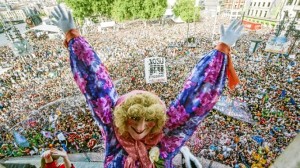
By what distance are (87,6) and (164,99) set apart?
1781 centimetres

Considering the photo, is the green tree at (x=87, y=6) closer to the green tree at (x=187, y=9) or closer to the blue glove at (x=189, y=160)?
the green tree at (x=187, y=9)

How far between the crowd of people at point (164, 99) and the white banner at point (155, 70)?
4.01 feet

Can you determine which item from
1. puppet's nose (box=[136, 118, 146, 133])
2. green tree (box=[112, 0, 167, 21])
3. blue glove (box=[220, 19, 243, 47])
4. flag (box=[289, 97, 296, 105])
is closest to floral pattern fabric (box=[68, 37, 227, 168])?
blue glove (box=[220, 19, 243, 47])

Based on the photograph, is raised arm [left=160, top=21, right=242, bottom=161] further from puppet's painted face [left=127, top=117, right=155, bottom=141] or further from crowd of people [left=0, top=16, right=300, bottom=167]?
crowd of people [left=0, top=16, right=300, bottom=167]

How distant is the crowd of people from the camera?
296 inches

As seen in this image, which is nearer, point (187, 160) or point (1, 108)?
point (187, 160)

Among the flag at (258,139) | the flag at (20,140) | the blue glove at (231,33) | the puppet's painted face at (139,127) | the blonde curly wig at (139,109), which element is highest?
the blue glove at (231,33)

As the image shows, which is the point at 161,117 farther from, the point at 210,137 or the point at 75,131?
the point at 75,131

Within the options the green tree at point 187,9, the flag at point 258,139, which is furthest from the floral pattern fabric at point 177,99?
the green tree at point 187,9

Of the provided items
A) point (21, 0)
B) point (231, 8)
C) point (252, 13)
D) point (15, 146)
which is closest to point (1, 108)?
point (15, 146)

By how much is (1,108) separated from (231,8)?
4237 centimetres

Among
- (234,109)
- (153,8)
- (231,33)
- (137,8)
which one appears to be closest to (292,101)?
(234,109)

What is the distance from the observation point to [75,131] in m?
8.53

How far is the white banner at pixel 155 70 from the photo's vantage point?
32.1 ft
